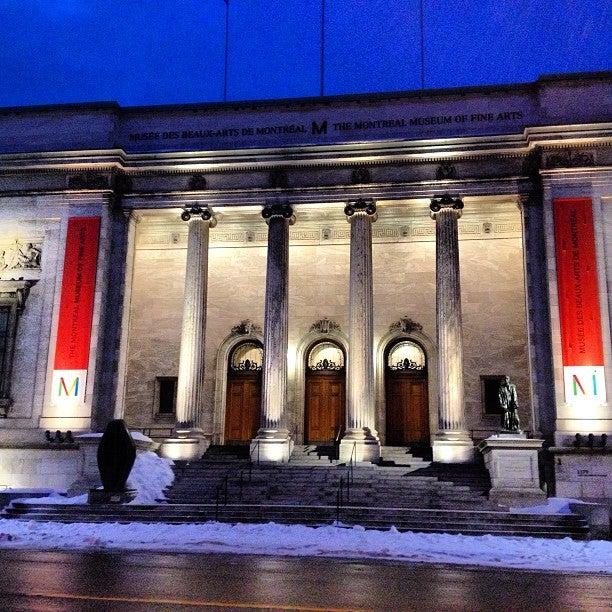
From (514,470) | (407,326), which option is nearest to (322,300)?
(407,326)

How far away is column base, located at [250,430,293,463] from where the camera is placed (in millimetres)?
20984

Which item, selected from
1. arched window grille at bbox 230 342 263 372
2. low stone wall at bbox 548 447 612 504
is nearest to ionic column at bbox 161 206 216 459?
arched window grille at bbox 230 342 263 372

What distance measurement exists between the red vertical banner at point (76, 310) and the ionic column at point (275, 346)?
5.58m

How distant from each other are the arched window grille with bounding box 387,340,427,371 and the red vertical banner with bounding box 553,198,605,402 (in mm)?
5954

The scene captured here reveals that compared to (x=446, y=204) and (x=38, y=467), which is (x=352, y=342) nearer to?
(x=446, y=204)

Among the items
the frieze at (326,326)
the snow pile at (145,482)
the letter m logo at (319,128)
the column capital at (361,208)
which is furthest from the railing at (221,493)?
the letter m logo at (319,128)

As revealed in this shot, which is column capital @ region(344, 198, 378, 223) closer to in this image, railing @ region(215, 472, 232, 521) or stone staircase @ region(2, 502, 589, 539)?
railing @ region(215, 472, 232, 521)

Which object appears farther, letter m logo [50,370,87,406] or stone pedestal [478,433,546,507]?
letter m logo [50,370,87,406]

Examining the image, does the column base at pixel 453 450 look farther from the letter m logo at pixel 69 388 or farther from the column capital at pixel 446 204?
the letter m logo at pixel 69 388

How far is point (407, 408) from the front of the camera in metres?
24.9

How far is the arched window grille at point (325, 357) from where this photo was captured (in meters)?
25.8

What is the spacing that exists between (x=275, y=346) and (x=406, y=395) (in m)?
5.66

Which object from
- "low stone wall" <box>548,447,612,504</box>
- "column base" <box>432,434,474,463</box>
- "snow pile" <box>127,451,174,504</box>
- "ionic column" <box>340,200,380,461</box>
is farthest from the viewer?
"ionic column" <box>340,200,380,461</box>

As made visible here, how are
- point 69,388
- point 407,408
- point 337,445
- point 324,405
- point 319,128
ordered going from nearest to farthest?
point 69,388 < point 337,445 < point 319,128 < point 407,408 < point 324,405
